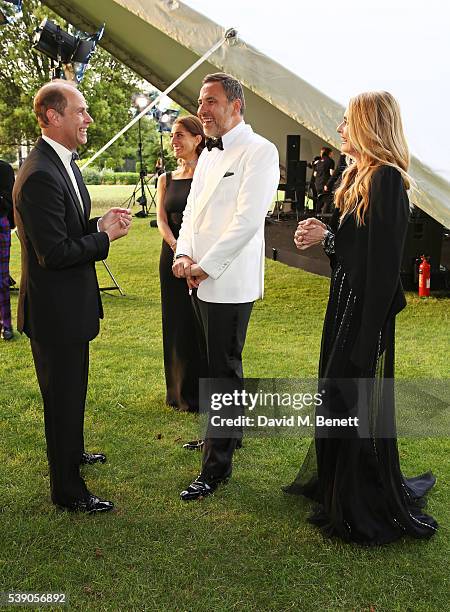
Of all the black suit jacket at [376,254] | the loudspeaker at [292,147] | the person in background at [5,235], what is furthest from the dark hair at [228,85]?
the loudspeaker at [292,147]

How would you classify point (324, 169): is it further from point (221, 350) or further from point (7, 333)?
point (221, 350)

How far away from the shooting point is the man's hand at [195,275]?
3.25 m

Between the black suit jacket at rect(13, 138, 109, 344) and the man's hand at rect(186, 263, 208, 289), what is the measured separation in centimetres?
47

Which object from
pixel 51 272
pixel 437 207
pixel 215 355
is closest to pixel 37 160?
pixel 51 272

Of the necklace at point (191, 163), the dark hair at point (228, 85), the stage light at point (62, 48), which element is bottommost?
the necklace at point (191, 163)

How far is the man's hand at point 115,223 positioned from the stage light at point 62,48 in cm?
403

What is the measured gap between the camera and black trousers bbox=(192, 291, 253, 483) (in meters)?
3.33

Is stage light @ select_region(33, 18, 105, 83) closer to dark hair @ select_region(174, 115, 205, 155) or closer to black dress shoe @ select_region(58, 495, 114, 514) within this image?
dark hair @ select_region(174, 115, 205, 155)

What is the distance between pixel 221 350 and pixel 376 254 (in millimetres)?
1001

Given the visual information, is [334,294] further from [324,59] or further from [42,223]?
[324,59]

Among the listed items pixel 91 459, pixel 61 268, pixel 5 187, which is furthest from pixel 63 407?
pixel 5 187

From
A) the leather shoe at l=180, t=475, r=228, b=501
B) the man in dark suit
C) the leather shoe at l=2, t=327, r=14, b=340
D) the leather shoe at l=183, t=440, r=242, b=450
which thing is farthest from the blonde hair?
the leather shoe at l=2, t=327, r=14, b=340

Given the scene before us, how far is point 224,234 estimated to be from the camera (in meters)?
3.22

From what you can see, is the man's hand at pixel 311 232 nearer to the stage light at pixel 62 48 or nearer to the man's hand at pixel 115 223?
the man's hand at pixel 115 223
